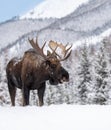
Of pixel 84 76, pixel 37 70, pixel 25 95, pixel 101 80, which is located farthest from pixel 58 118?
pixel 84 76

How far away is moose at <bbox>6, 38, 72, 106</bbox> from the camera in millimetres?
13641

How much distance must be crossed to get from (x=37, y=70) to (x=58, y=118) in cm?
497

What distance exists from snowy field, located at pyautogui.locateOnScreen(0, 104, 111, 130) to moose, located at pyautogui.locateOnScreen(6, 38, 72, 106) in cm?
367

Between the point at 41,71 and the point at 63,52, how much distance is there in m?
0.76

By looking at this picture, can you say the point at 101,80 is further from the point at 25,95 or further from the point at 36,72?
the point at 25,95

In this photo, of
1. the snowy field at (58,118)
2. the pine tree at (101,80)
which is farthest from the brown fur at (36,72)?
the pine tree at (101,80)

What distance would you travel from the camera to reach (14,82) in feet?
47.3

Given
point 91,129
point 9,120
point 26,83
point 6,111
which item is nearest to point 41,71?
point 26,83

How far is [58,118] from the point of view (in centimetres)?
895

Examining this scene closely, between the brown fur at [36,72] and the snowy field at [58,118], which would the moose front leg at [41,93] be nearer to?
the brown fur at [36,72]

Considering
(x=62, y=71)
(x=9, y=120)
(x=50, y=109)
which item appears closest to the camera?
(x=9, y=120)

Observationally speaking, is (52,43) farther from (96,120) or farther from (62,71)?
(96,120)

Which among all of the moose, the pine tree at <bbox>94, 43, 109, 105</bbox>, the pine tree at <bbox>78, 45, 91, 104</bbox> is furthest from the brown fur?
the pine tree at <bbox>78, 45, 91, 104</bbox>

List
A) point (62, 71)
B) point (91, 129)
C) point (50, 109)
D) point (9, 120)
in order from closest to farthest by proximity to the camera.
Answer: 1. point (91, 129)
2. point (9, 120)
3. point (50, 109)
4. point (62, 71)
